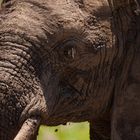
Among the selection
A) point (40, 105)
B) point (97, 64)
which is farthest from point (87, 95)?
point (40, 105)

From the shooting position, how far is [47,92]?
6.11m

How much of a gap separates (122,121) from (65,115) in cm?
39

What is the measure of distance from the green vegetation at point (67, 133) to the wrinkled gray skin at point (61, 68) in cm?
545

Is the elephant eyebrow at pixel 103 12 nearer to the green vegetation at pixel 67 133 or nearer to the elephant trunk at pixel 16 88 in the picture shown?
Answer: the elephant trunk at pixel 16 88

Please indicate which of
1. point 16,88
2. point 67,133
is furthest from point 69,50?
point 67,133

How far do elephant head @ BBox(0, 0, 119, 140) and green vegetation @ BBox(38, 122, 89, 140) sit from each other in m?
5.54

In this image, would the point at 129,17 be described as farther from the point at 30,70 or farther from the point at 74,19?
the point at 30,70

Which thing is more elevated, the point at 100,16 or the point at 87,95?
the point at 100,16

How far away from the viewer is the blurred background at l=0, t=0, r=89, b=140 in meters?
12.3

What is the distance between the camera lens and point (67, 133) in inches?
501

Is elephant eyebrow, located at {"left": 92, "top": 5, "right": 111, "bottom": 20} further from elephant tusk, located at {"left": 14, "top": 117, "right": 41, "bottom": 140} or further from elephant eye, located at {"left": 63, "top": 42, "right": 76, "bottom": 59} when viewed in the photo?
elephant tusk, located at {"left": 14, "top": 117, "right": 41, "bottom": 140}

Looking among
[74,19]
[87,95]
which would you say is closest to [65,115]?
[87,95]

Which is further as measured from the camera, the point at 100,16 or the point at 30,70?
the point at 100,16

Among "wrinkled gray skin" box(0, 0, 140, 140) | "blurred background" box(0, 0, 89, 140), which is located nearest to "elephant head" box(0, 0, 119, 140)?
"wrinkled gray skin" box(0, 0, 140, 140)
